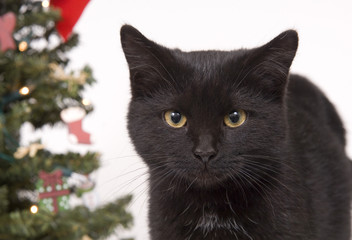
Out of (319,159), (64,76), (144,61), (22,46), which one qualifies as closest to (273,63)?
(144,61)

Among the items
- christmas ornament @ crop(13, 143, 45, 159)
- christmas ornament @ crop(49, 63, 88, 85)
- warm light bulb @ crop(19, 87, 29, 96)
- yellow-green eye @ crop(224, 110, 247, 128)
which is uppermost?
christmas ornament @ crop(49, 63, 88, 85)

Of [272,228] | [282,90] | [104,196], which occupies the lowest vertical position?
[104,196]

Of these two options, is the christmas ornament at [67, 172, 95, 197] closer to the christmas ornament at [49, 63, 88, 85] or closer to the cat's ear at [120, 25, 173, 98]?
the christmas ornament at [49, 63, 88, 85]

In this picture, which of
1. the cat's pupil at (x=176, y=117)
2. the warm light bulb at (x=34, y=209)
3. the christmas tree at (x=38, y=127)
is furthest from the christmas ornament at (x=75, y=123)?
the cat's pupil at (x=176, y=117)

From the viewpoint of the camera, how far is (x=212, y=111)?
2.86 feet

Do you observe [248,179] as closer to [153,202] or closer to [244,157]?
[244,157]

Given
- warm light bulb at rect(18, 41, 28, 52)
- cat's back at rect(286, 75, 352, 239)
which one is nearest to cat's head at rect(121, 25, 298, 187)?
cat's back at rect(286, 75, 352, 239)

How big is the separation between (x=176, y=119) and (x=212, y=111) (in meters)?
0.08

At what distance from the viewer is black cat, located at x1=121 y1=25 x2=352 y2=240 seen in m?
0.87

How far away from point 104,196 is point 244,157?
41.3 inches

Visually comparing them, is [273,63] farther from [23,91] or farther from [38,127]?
[38,127]

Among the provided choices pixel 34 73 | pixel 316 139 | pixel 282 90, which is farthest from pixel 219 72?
pixel 34 73

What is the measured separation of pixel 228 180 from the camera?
0.91 m

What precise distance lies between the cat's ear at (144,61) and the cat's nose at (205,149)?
163 millimetres
